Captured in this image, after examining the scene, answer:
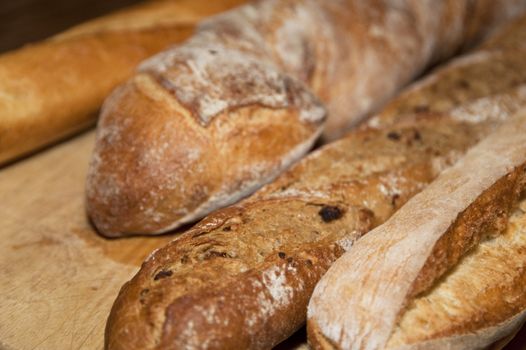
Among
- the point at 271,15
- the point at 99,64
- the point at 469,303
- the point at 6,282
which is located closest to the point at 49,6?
the point at 99,64

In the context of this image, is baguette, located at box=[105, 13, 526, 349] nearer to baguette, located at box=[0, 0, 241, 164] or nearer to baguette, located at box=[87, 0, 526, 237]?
baguette, located at box=[87, 0, 526, 237]

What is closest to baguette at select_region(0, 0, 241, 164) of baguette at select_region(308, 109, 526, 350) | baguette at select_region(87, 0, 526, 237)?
baguette at select_region(87, 0, 526, 237)

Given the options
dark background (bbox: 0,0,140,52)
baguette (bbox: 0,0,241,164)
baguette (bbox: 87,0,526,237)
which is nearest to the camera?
baguette (bbox: 87,0,526,237)

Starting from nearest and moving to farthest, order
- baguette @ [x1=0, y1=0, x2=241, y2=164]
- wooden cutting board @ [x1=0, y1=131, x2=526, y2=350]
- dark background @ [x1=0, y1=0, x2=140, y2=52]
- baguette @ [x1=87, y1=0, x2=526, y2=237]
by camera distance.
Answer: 1. wooden cutting board @ [x1=0, y1=131, x2=526, y2=350]
2. baguette @ [x1=87, y1=0, x2=526, y2=237]
3. baguette @ [x1=0, y1=0, x2=241, y2=164]
4. dark background @ [x1=0, y1=0, x2=140, y2=52]

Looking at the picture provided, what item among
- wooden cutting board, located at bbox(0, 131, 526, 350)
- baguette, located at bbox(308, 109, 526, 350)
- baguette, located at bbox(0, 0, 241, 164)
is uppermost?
baguette, located at bbox(308, 109, 526, 350)

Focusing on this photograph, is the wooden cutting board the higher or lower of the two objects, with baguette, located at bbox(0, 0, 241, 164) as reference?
lower

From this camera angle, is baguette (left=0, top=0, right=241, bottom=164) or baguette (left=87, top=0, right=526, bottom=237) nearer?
baguette (left=87, top=0, right=526, bottom=237)

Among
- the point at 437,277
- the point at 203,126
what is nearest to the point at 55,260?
the point at 203,126
